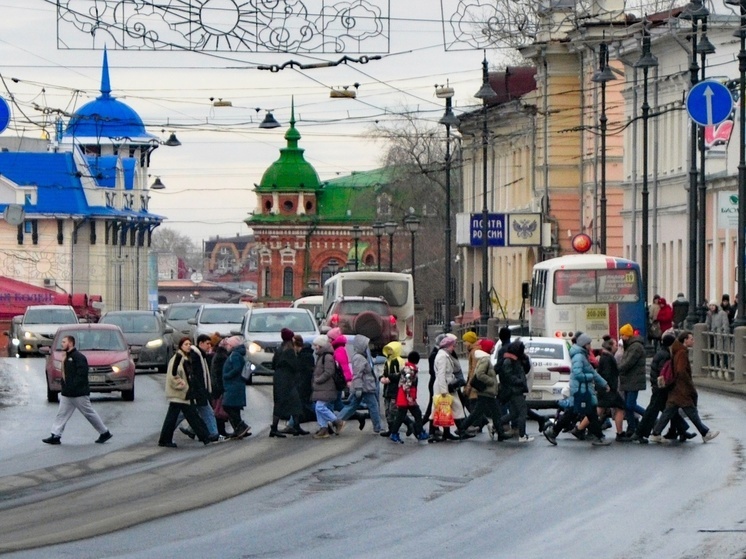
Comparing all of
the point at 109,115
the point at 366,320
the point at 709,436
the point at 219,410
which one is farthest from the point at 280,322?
the point at 109,115

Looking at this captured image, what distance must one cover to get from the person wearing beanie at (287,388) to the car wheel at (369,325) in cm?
1575

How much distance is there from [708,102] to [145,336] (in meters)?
17.5

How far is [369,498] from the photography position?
1880 cm

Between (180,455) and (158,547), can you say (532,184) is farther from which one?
(158,547)

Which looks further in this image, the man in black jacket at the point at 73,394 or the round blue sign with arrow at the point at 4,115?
the round blue sign with arrow at the point at 4,115

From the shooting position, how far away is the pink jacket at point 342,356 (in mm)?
27844

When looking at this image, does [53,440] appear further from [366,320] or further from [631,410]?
[366,320]

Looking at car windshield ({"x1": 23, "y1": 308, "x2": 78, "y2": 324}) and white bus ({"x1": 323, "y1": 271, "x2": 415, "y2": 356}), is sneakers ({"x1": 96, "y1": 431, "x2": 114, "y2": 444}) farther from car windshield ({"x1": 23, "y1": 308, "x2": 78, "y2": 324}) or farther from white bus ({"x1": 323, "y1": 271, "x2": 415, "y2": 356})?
car windshield ({"x1": 23, "y1": 308, "x2": 78, "y2": 324})

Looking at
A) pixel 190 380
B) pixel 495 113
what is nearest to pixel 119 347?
pixel 190 380

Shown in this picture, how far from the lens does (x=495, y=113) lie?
84.0m

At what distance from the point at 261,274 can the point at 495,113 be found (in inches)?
3771

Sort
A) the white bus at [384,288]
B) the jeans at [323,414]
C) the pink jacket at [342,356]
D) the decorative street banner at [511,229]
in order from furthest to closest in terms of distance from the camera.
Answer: the decorative street banner at [511,229], the white bus at [384,288], the pink jacket at [342,356], the jeans at [323,414]

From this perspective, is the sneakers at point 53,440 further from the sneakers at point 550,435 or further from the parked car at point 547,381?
the parked car at point 547,381

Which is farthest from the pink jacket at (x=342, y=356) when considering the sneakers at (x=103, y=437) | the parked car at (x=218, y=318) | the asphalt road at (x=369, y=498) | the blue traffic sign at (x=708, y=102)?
the parked car at (x=218, y=318)
